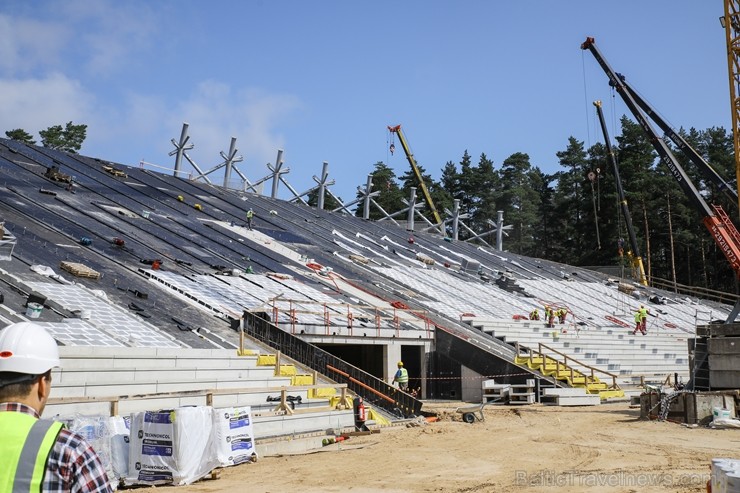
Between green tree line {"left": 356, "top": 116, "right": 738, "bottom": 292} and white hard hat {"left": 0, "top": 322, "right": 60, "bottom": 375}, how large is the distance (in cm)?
5953

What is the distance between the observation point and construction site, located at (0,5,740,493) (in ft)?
35.8

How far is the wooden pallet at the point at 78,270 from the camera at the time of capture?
21406mm

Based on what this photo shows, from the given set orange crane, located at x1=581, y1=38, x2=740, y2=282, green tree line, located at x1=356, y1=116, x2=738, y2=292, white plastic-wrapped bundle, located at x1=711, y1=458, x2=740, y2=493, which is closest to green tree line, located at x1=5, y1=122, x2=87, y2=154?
green tree line, located at x1=356, y1=116, x2=738, y2=292

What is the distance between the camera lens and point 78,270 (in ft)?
70.5

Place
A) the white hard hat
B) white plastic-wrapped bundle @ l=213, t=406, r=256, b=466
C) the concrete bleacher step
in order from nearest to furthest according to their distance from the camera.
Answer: the white hard hat < white plastic-wrapped bundle @ l=213, t=406, r=256, b=466 < the concrete bleacher step

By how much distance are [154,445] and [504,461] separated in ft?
17.4

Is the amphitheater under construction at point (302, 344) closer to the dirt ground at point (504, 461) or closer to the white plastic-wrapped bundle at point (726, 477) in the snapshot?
the dirt ground at point (504, 461)

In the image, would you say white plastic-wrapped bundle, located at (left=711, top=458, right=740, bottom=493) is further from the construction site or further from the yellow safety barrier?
the yellow safety barrier

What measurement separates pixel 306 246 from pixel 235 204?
8.00 meters

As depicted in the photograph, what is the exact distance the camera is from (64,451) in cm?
238

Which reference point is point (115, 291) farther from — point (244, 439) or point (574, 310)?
point (574, 310)

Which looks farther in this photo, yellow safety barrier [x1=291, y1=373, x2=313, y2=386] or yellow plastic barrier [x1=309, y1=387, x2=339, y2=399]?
yellow safety barrier [x1=291, y1=373, x2=313, y2=386]

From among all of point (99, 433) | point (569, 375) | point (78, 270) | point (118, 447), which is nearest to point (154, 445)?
point (118, 447)

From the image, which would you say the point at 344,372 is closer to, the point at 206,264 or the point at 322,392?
the point at 322,392
